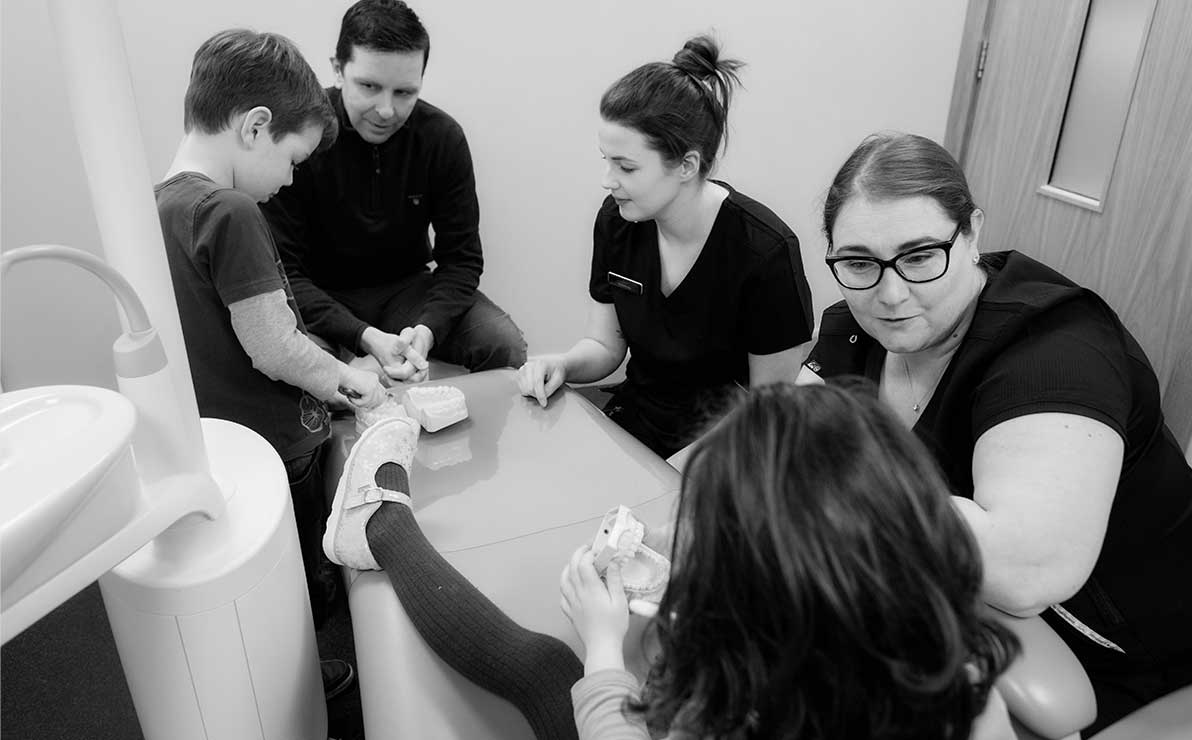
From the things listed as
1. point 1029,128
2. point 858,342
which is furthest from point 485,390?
point 1029,128

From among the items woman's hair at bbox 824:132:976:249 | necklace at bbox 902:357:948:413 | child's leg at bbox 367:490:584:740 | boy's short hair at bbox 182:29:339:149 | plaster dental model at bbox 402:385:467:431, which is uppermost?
boy's short hair at bbox 182:29:339:149

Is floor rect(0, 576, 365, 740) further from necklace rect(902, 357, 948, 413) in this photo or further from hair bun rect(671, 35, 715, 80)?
hair bun rect(671, 35, 715, 80)

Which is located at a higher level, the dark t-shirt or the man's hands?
the dark t-shirt

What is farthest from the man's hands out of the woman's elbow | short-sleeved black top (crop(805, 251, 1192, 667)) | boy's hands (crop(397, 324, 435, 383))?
the woman's elbow

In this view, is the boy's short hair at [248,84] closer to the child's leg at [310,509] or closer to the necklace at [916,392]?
the child's leg at [310,509]

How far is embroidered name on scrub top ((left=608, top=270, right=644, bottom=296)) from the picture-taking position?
1660 mm

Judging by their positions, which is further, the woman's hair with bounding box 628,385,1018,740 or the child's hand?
the child's hand

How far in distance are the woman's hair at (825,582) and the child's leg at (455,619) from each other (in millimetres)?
293

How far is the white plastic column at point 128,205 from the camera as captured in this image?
74 centimetres

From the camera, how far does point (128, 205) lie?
0.79 meters

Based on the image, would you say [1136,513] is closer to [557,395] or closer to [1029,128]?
[557,395]

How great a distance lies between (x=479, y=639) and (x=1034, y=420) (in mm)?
666

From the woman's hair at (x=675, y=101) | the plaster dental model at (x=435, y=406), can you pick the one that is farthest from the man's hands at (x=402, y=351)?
the woman's hair at (x=675, y=101)

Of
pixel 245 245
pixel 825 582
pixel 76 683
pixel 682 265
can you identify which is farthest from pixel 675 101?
pixel 76 683
